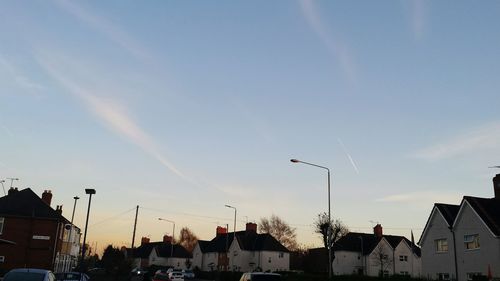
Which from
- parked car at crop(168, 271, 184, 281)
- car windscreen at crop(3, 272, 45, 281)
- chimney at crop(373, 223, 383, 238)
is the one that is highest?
chimney at crop(373, 223, 383, 238)

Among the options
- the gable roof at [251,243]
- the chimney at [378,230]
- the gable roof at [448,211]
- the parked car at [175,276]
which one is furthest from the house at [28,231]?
the chimney at [378,230]

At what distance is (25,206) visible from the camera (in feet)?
173

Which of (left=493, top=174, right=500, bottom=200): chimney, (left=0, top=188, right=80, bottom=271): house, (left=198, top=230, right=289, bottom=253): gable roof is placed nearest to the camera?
(left=493, top=174, right=500, bottom=200): chimney

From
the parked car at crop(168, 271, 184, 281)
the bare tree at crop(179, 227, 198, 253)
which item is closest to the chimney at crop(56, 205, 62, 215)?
the parked car at crop(168, 271, 184, 281)

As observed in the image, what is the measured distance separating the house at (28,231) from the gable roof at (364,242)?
49.2 m

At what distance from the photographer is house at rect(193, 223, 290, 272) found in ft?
287

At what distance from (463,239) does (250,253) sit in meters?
52.8

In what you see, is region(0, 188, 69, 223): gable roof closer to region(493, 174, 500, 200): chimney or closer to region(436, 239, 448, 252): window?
region(436, 239, 448, 252): window

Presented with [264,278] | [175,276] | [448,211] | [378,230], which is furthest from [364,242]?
[264,278]

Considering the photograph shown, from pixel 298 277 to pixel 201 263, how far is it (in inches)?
2650

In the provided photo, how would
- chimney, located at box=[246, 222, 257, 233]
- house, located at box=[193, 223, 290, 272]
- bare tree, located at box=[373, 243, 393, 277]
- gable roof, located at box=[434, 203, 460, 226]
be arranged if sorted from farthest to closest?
chimney, located at box=[246, 222, 257, 233] → house, located at box=[193, 223, 290, 272] → bare tree, located at box=[373, 243, 393, 277] → gable roof, located at box=[434, 203, 460, 226]

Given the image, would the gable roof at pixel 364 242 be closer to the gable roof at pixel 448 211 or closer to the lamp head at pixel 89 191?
the gable roof at pixel 448 211

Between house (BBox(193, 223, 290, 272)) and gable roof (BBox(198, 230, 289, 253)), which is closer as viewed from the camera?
house (BBox(193, 223, 290, 272))

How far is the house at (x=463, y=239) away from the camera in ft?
128
